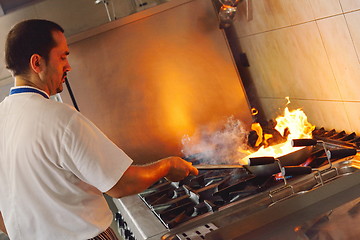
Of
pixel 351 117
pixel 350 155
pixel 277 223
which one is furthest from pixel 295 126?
pixel 277 223

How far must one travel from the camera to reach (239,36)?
280 centimetres

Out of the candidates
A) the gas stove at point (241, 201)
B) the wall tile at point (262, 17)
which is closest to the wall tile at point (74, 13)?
the wall tile at point (262, 17)

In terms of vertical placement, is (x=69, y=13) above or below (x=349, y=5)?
above

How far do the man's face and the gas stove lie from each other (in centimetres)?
53

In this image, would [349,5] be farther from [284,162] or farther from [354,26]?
[284,162]

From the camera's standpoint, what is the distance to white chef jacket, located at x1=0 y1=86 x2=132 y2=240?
4.82ft

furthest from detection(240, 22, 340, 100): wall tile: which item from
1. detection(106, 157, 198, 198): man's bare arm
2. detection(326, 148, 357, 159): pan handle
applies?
detection(106, 157, 198, 198): man's bare arm

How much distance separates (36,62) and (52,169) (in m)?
0.32

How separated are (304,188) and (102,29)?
1.36 metres

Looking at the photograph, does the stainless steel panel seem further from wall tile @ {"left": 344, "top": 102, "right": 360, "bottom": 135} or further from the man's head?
the man's head

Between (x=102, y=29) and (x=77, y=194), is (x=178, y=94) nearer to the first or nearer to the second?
(x=102, y=29)

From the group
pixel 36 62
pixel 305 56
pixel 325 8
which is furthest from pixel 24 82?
pixel 305 56

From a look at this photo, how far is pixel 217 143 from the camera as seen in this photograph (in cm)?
251

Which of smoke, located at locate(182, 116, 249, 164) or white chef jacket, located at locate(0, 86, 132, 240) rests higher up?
white chef jacket, located at locate(0, 86, 132, 240)
